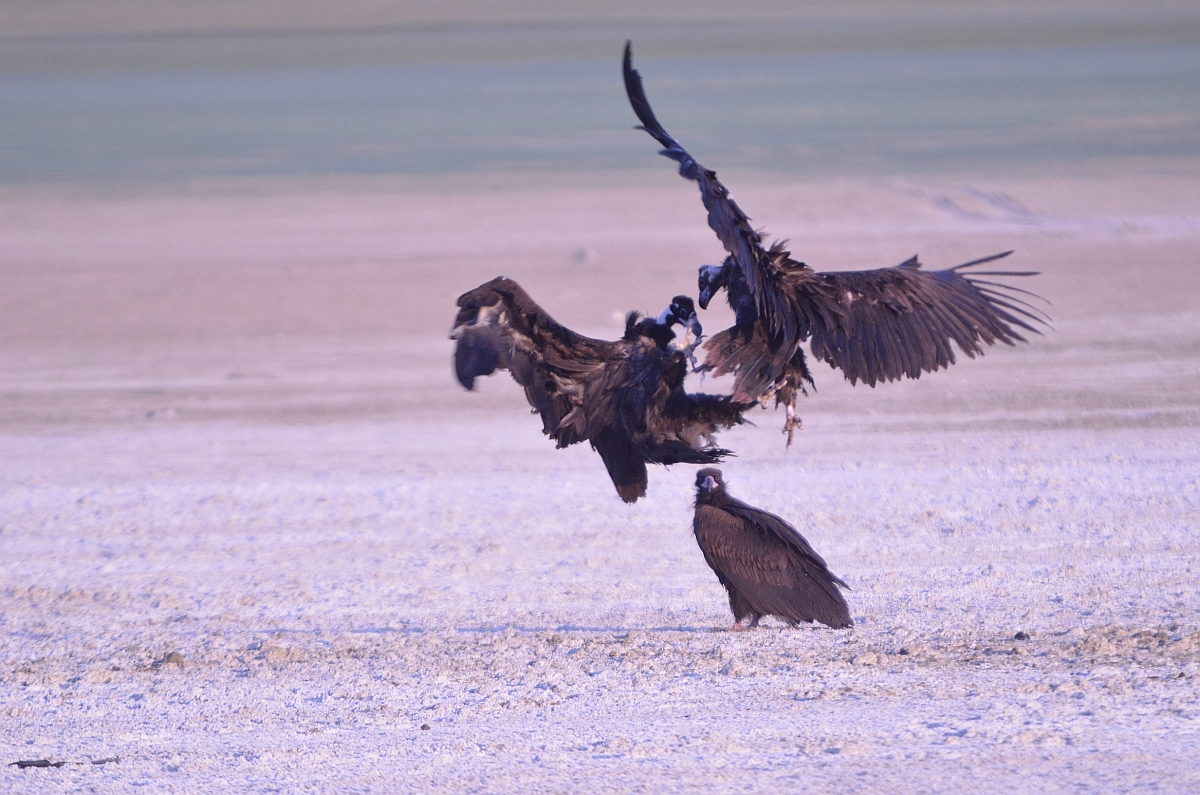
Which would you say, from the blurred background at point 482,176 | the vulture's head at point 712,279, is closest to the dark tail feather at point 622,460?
the vulture's head at point 712,279

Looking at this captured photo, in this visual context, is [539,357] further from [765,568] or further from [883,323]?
[883,323]

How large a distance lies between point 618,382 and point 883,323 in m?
1.15

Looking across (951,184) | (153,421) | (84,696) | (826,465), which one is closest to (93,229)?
A: (153,421)

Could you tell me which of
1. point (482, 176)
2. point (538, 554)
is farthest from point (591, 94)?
point (538, 554)

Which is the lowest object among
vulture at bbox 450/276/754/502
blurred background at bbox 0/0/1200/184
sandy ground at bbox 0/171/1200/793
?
sandy ground at bbox 0/171/1200/793

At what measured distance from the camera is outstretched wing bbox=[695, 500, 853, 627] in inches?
273

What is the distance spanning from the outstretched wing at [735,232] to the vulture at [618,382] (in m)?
0.45

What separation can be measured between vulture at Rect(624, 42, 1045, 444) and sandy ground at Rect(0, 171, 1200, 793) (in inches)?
45.6

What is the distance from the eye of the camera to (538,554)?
338 inches

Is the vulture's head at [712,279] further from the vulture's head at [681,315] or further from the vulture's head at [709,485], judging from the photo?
the vulture's head at [709,485]

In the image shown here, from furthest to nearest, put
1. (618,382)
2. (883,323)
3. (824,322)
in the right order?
1. (618,382)
2. (883,323)
3. (824,322)

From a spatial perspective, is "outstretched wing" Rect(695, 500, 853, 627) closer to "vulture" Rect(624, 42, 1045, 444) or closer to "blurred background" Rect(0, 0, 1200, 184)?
"vulture" Rect(624, 42, 1045, 444)

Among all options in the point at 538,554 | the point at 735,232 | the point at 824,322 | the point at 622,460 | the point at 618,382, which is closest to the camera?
the point at 735,232

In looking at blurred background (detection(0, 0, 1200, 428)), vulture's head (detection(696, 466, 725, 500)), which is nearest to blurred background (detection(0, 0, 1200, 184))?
blurred background (detection(0, 0, 1200, 428))
